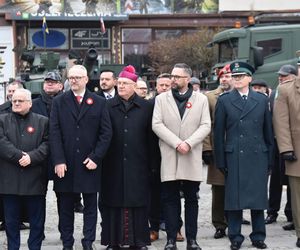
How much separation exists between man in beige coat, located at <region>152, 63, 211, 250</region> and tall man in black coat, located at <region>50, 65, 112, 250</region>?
2.17ft

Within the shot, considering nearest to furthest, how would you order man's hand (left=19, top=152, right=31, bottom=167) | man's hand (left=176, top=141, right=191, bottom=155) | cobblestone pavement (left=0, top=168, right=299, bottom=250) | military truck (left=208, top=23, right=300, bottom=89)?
man's hand (left=19, top=152, right=31, bottom=167), man's hand (left=176, top=141, right=191, bottom=155), cobblestone pavement (left=0, top=168, right=299, bottom=250), military truck (left=208, top=23, right=300, bottom=89)

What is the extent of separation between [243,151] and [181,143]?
765 mm

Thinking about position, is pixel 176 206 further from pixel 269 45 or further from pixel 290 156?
pixel 269 45

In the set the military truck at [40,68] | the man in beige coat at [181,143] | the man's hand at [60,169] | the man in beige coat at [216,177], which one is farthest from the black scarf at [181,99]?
the military truck at [40,68]

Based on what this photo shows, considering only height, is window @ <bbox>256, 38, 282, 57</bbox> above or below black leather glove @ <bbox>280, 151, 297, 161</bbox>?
above

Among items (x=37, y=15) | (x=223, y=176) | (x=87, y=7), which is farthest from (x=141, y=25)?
(x=223, y=176)

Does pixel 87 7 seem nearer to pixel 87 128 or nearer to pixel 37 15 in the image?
pixel 37 15

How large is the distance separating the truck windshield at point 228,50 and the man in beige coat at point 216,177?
34.5 ft

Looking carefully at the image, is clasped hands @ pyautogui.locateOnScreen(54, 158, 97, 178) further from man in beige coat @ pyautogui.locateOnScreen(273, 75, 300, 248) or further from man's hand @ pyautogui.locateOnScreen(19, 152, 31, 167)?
man in beige coat @ pyautogui.locateOnScreen(273, 75, 300, 248)

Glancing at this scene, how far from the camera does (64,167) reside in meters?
6.85

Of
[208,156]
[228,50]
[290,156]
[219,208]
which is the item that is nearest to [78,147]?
[208,156]

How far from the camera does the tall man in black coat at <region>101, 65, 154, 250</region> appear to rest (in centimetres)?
716

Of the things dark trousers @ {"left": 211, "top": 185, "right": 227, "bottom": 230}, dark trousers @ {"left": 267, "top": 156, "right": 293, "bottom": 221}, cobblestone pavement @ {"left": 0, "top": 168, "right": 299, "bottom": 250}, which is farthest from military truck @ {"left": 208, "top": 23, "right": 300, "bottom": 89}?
dark trousers @ {"left": 211, "top": 185, "right": 227, "bottom": 230}

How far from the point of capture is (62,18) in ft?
115
